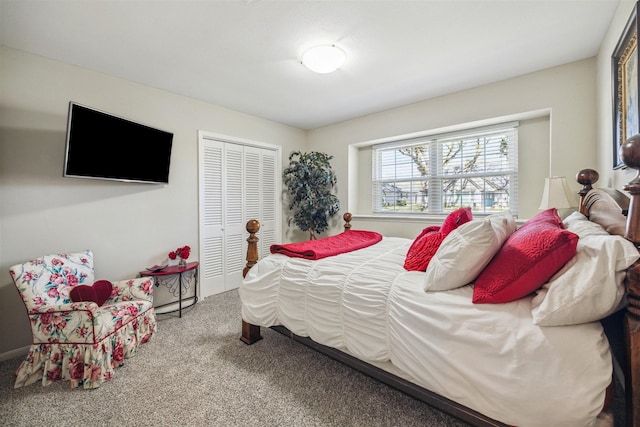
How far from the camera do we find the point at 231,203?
12.1ft

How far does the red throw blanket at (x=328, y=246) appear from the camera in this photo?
2.03 metres

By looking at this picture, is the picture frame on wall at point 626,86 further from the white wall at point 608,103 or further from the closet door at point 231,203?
the closet door at point 231,203

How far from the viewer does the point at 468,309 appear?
1124mm

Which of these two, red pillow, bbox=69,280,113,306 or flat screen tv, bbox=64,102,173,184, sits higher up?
flat screen tv, bbox=64,102,173,184

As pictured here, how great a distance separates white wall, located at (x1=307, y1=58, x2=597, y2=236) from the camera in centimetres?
245

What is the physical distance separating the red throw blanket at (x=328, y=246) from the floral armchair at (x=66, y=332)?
1.25 meters

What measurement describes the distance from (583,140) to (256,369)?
349 centimetres

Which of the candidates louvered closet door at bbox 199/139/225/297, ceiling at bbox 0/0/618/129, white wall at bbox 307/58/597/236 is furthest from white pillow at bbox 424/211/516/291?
louvered closet door at bbox 199/139/225/297

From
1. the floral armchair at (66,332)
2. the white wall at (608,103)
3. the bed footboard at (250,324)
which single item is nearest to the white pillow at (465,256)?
the white wall at (608,103)

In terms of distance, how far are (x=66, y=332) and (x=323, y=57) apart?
109 inches

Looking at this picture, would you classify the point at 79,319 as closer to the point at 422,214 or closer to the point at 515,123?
the point at 422,214

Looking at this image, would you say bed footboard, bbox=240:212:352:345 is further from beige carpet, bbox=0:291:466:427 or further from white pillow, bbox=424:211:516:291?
white pillow, bbox=424:211:516:291

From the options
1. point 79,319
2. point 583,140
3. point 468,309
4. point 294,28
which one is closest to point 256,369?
point 79,319

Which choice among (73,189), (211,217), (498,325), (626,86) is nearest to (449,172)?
(626,86)
